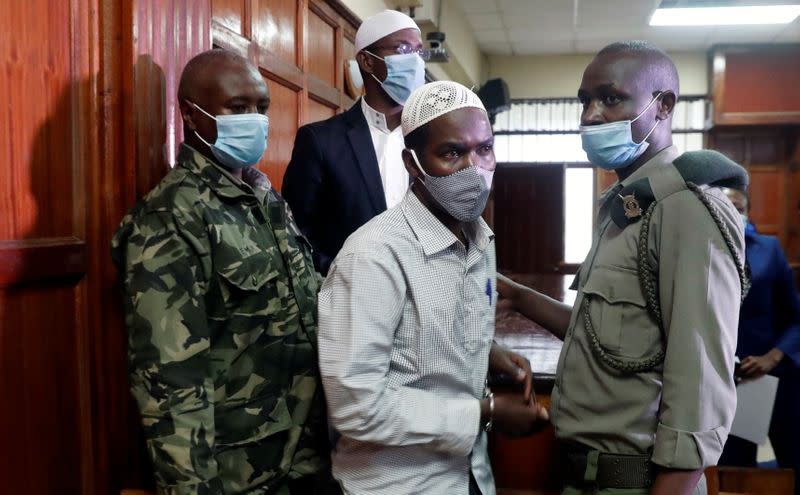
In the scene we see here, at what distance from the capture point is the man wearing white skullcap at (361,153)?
1897mm

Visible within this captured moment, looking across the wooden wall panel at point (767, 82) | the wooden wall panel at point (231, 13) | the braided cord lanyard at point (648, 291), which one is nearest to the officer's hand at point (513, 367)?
the braided cord lanyard at point (648, 291)

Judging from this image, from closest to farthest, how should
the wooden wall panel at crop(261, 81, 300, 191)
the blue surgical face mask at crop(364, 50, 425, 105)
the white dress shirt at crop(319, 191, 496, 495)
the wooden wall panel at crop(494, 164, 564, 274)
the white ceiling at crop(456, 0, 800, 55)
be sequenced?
the white dress shirt at crop(319, 191, 496, 495) → the blue surgical face mask at crop(364, 50, 425, 105) → the wooden wall panel at crop(261, 81, 300, 191) → the white ceiling at crop(456, 0, 800, 55) → the wooden wall panel at crop(494, 164, 564, 274)

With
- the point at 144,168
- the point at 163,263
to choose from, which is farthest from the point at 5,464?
the point at 144,168

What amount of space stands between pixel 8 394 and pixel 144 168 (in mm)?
510

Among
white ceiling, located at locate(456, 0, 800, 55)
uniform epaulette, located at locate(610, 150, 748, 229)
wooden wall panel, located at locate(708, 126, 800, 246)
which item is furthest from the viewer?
wooden wall panel, located at locate(708, 126, 800, 246)

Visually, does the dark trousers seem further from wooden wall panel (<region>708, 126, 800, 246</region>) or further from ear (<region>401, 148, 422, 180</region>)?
wooden wall panel (<region>708, 126, 800, 246</region>)

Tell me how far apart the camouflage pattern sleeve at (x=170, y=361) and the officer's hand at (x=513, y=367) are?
0.52 metres

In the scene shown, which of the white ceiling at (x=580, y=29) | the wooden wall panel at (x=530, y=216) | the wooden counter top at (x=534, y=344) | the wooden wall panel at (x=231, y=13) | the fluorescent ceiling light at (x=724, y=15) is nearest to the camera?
the wooden counter top at (x=534, y=344)

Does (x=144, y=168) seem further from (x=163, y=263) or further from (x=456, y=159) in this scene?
(x=456, y=159)

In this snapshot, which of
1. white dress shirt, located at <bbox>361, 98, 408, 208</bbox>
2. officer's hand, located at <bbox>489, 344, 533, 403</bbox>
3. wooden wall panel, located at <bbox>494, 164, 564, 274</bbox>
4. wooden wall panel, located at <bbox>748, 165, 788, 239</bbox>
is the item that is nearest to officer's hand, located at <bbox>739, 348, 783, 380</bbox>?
white dress shirt, located at <bbox>361, 98, 408, 208</bbox>

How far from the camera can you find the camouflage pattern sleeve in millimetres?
1106

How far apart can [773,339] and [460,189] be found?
→ 2.00 m

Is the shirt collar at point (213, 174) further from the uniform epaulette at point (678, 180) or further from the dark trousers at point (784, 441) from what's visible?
the dark trousers at point (784, 441)

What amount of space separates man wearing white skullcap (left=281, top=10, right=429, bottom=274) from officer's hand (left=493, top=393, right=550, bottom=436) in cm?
78
